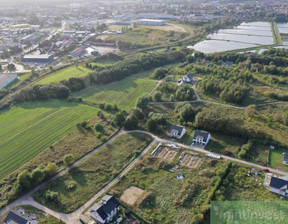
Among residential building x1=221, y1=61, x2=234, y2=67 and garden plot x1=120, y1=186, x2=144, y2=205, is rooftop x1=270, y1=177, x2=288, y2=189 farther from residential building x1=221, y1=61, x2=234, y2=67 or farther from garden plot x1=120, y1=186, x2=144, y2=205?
residential building x1=221, y1=61, x2=234, y2=67

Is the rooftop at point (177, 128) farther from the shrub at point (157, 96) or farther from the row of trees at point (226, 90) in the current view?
the row of trees at point (226, 90)

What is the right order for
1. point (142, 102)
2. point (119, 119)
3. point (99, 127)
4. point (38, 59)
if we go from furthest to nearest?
point (38, 59) < point (142, 102) < point (119, 119) < point (99, 127)

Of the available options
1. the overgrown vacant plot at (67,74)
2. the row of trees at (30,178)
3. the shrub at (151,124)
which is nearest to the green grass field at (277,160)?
the shrub at (151,124)

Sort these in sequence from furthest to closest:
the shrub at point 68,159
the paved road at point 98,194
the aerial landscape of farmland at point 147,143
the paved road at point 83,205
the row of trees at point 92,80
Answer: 1. the row of trees at point 92,80
2. the shrub at point 68,159
3. the aerial landscape of farmland at point 147,143
4. the paved road at point 83,205
5. the paved road at point 98,194

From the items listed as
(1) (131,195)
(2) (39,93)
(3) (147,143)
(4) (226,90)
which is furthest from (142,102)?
(2) (39,93)

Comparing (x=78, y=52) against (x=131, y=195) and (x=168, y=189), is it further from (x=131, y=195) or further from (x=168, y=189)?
(x=168, y=189)

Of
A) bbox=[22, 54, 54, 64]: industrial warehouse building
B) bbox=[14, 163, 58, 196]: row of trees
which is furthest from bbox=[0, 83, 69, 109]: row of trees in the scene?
bbox=[22, 54, 54, 64]: industrial warehouse building

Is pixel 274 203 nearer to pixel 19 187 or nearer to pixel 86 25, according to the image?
pixel 19 187
